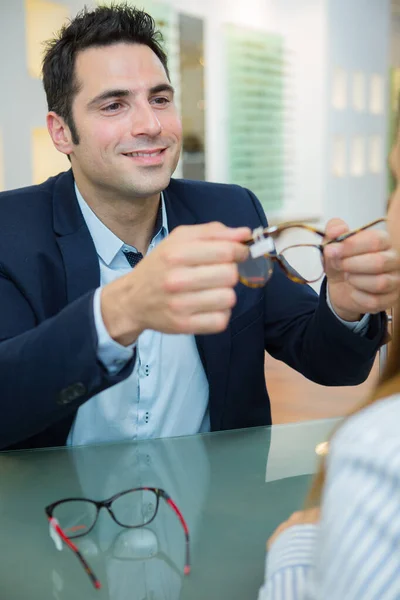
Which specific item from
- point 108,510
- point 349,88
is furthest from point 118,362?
point 349,88

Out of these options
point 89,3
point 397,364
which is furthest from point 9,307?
point 89,3

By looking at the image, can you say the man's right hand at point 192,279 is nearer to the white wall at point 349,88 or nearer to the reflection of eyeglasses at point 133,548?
the reflection of eyeglasses at point 133,548

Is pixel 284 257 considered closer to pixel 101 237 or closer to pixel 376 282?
pixel 376 282

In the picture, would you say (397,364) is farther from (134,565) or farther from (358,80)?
(358,80)

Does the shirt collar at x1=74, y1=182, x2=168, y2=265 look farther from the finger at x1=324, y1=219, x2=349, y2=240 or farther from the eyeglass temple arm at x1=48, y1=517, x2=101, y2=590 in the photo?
the eyeglass temple arm at x1=48, y1=517, x2=101, y2=590

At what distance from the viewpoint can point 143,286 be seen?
1.05 meters

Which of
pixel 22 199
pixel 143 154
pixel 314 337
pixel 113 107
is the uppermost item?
pixel 113 107

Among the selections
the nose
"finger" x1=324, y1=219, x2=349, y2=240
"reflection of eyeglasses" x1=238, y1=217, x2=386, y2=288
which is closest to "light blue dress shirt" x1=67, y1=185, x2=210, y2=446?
the nose

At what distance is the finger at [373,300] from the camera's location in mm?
1369

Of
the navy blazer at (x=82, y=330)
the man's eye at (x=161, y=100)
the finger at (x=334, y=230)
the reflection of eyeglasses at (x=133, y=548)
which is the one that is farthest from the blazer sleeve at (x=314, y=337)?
the reflection of eyeglasses at (x=133, y=548)

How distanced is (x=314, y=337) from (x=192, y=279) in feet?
2.65

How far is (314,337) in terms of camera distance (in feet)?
5.68

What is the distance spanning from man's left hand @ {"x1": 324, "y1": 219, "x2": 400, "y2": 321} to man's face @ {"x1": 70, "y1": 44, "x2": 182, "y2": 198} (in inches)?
22.7

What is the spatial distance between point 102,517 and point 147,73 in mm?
1186
